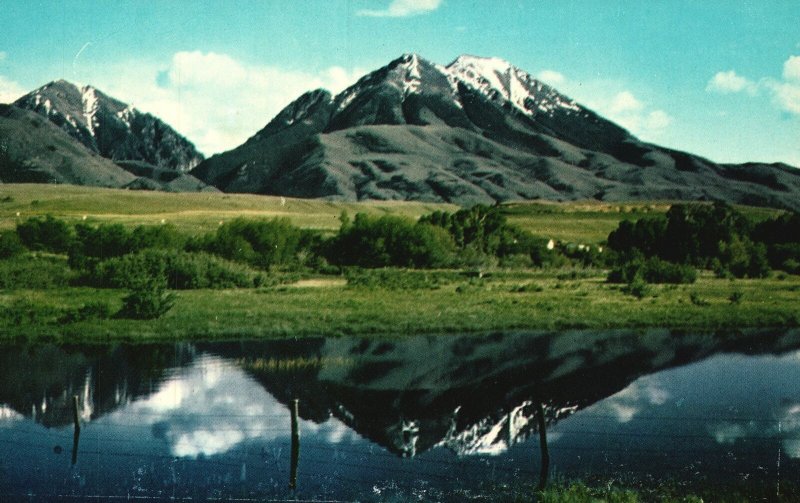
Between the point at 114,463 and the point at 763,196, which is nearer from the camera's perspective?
the point at 114,463

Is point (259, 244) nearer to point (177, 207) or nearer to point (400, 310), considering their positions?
point (400, 310)

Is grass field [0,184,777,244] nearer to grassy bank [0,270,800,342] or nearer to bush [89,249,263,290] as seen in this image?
bush [89,249,263,290]

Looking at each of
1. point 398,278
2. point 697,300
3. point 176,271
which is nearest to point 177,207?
point 398,278

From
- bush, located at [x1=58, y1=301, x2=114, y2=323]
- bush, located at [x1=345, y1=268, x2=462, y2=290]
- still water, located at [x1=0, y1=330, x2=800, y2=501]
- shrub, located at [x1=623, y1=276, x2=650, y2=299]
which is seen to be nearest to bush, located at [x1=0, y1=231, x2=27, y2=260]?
bush, located at [x1=58, y1=301, x2=114, y2=323]

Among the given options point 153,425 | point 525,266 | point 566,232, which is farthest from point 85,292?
point 566,232

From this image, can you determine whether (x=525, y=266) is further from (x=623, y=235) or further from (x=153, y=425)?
(x=153, y=425)

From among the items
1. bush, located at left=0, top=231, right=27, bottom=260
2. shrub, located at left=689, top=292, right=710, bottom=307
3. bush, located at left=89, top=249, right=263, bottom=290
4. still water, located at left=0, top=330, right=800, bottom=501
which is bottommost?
still water, located at left=0, top=330, right=800, bottom=501

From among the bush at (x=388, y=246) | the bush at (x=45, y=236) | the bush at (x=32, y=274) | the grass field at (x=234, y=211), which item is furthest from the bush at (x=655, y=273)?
the bush at (x=45, y=236)
